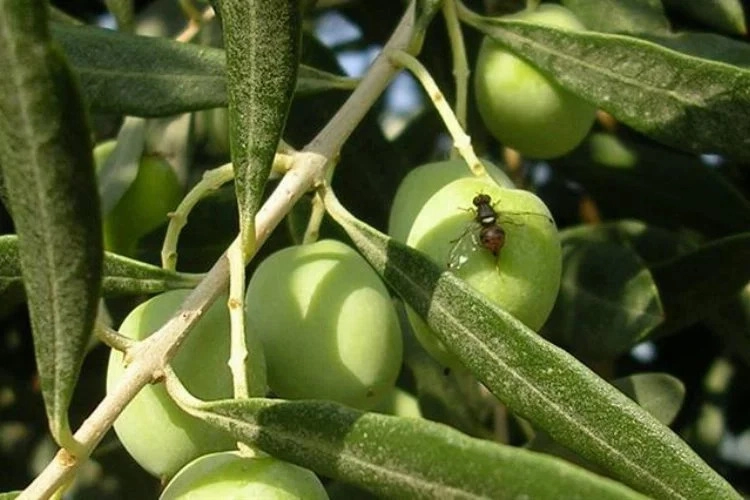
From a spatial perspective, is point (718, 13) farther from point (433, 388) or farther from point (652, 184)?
point (433, 388)

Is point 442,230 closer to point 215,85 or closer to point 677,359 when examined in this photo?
point 215,85

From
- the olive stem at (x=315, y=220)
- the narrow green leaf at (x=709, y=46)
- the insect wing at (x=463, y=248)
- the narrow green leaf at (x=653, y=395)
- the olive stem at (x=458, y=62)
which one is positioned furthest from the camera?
the narrow green leaf at (x=653, y=395)

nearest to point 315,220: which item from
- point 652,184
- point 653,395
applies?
point 653,395

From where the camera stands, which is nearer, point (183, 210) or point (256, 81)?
point (256, 81)

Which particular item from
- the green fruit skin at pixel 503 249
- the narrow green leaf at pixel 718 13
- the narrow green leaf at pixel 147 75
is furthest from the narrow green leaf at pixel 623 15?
the green fruit skin at pixel 503 249

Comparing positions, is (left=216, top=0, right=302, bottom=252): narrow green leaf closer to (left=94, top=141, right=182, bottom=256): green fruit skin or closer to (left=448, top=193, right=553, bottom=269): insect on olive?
(left=448, top=193, right=553, bottom=269): insect on olive

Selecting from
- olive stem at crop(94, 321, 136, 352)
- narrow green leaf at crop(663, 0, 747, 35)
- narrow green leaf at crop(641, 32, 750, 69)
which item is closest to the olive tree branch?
olive stem at crop(94, 321, 136, 352)

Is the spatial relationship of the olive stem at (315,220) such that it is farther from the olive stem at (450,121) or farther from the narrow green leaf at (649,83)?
the narrow green leaf at (649,83)
